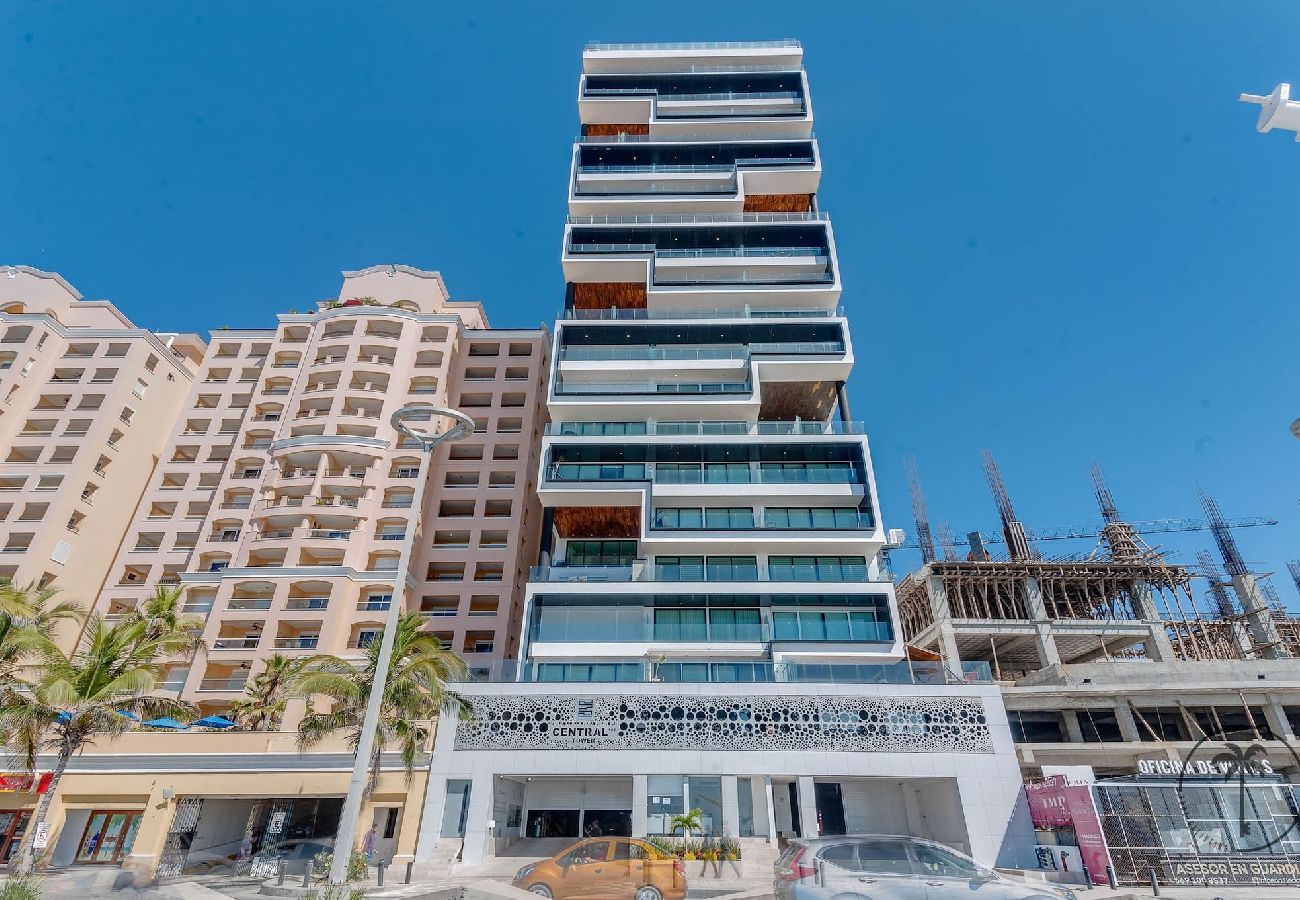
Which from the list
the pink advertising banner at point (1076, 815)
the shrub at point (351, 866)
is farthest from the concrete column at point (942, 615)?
the shrub at point (351, 866)

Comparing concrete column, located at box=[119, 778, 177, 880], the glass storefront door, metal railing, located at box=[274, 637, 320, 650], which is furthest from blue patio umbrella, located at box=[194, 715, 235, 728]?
metal railing, located at box=[274, 637, 320, 650]

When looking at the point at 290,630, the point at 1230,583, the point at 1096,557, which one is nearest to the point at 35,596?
the point at 290,630

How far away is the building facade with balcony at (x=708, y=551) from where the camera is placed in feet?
86.5

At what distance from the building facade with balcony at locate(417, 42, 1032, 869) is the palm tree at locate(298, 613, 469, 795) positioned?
84.1 inches

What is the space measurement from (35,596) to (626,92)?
161 feet

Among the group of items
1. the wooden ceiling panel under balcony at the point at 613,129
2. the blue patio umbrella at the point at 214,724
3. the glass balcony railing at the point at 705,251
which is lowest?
the blue patio umbrella at the point at 214,724

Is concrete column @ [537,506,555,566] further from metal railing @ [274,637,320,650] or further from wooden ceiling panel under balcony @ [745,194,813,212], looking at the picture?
wooden ceiling panel under balcony @ [745,194,813,212]

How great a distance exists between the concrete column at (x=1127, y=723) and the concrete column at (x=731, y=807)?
28649 millimetres

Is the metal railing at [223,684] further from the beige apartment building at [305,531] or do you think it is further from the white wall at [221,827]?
the white wall at [221,827]

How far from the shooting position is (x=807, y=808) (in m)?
25.7

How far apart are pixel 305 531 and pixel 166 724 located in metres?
18.3

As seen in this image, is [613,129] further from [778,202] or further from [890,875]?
[890,875]

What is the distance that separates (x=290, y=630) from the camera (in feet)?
137

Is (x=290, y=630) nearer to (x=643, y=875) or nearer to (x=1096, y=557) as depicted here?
(x=643, y=875)
